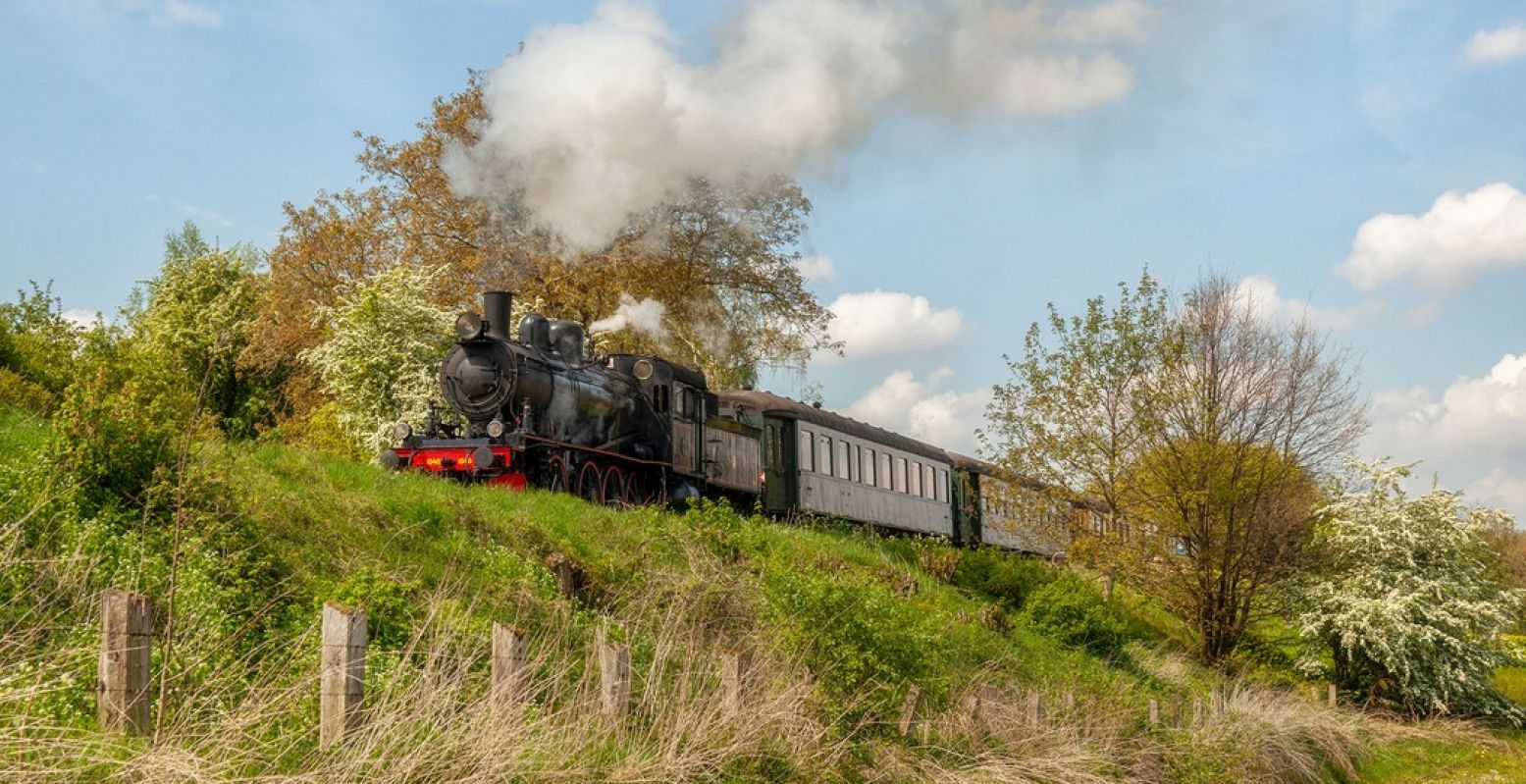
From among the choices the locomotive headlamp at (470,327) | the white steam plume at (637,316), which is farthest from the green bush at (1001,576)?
the white steam plume at (637,316)

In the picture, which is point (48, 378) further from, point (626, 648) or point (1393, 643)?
point (1393, 643)

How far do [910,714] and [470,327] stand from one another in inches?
355

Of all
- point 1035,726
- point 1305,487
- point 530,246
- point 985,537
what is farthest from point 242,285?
point 1035,726

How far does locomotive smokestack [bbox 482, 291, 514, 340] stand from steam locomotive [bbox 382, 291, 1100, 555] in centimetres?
2

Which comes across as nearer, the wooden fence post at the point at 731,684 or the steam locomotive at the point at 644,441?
the wooden fence post at the point at 731,684

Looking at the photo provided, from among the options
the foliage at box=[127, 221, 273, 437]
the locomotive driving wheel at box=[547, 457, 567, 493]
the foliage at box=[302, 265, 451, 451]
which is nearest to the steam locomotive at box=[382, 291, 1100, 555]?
the locomotive driving wheel at box=[547, 457, 567, 493]

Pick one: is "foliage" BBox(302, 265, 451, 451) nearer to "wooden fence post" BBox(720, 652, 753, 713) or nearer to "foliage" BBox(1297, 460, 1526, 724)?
"foliage" BBox(1297, 460, 1526, 724)

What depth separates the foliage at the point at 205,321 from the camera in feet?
119

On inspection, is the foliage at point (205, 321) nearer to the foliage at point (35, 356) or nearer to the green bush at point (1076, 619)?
the foliage at point (35, 356)

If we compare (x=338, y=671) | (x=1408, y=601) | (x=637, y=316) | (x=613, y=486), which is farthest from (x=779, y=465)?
(x=338, y=671)

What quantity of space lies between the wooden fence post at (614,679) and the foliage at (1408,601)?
18578 mm

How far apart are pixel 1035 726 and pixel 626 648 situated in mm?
3998

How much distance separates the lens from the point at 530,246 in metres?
28.7

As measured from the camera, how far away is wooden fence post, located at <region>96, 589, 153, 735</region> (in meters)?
5.14
